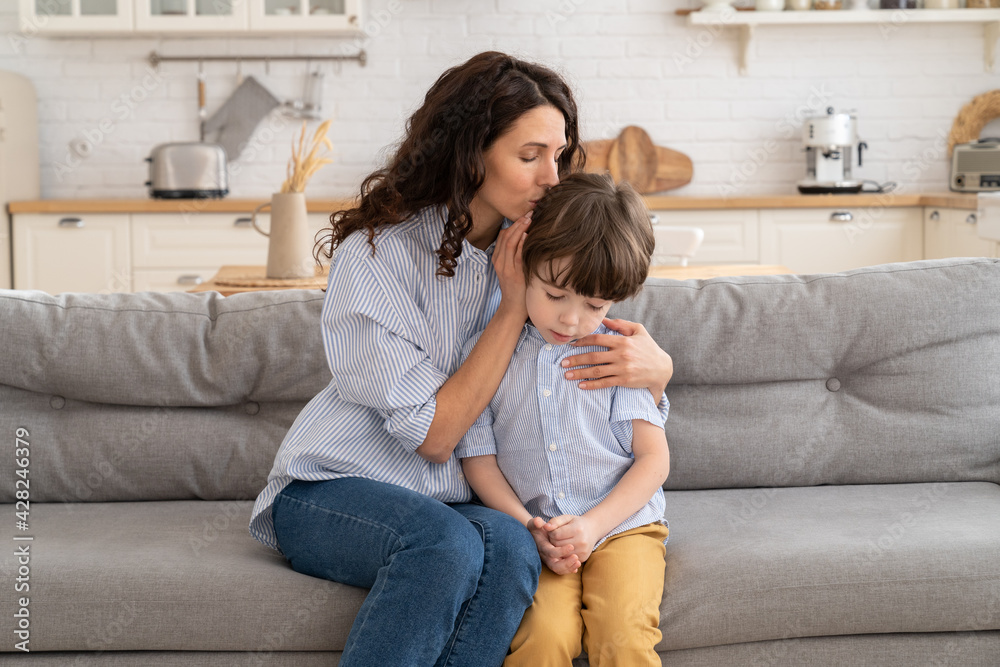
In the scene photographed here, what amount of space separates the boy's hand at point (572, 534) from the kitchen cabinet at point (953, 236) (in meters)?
2.65

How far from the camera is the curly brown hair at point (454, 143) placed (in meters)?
1.41

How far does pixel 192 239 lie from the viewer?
4000 millimetres

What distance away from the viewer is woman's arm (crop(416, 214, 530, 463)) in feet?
4.45

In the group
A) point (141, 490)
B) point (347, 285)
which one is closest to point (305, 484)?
point (347, 285)

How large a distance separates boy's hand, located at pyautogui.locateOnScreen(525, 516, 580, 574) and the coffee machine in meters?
3.27

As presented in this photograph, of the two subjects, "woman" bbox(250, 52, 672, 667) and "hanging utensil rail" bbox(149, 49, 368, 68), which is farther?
"hanging utensil rail" bbox(149, 49, 368, 68)

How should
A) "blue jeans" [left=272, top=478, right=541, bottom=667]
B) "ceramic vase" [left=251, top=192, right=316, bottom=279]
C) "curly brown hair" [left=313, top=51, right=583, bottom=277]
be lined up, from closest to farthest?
"blue jeans" [left=272, top=478, right=541, bottom=667]
"curly brown hair" [left=313, top=51, right=583, bottom=277]
"ceramic vase" [left=251, top=192, right=316, bottom=279]

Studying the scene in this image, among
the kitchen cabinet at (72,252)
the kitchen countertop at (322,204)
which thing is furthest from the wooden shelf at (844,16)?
the kitchen cabinet at (72,252)

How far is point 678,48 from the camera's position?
448 cm

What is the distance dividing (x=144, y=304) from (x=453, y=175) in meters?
0.73

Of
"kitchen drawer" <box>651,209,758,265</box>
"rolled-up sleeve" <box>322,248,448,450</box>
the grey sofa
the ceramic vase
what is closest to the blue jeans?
"rolled-up sleeve" <box>322,248,448,450</box>

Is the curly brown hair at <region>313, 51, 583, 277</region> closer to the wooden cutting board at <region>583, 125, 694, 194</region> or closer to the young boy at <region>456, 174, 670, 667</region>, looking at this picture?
the young boy at <region>456, 174, 670, 667</region>

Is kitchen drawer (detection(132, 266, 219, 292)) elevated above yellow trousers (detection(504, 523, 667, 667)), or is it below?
above

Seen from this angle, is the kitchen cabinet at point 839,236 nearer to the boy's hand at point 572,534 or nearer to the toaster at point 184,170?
the toaster at point 184,170
